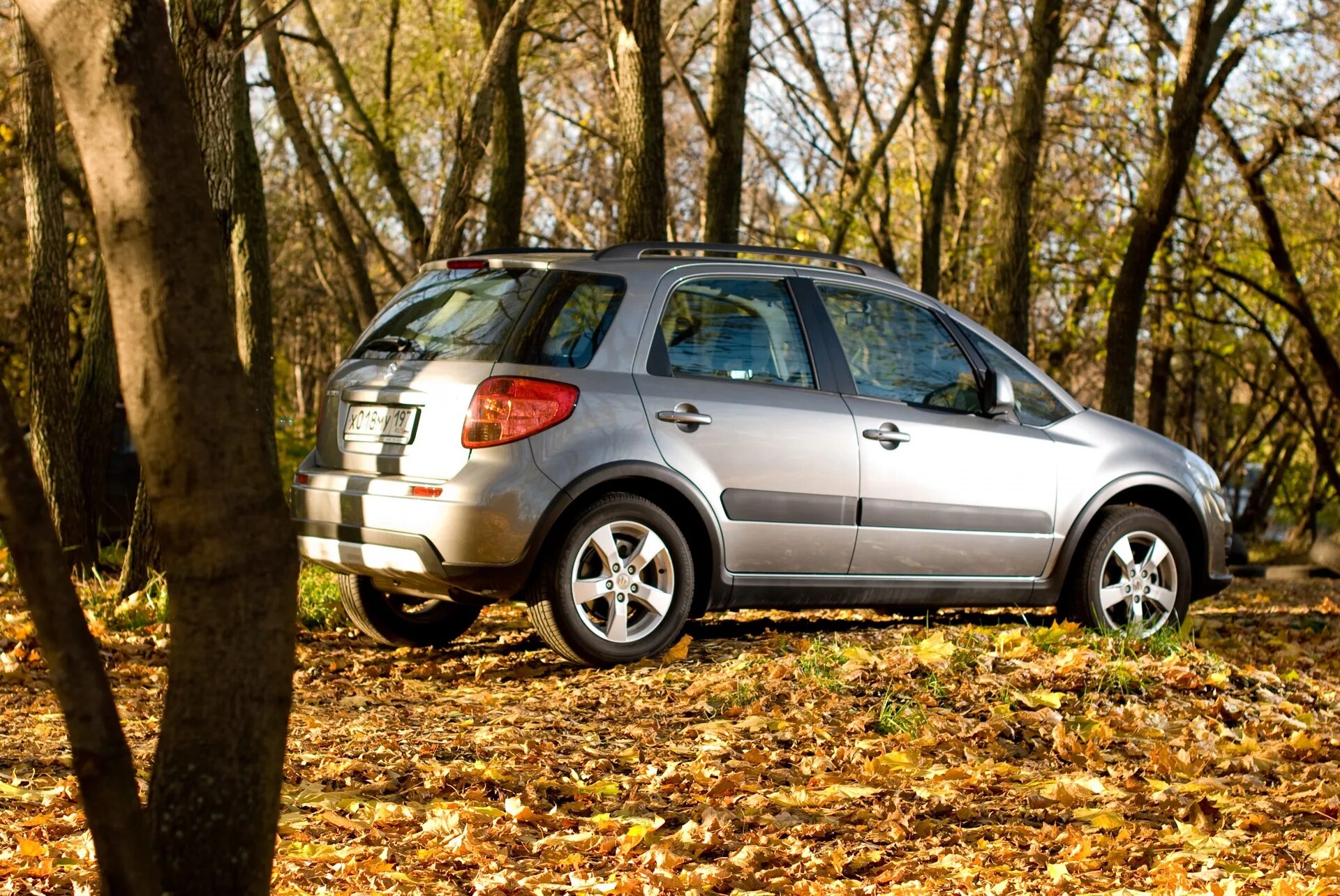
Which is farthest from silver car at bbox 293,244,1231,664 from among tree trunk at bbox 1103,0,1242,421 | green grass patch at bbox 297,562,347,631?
tree trunk at bbox 1103,0,1242,421

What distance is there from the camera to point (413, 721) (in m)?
5.66

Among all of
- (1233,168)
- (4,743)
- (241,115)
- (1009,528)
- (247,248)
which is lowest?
(4,743)

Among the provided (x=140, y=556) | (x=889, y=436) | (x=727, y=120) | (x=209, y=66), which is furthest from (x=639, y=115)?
(x=140, y=556)

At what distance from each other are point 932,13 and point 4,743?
14.0 meters

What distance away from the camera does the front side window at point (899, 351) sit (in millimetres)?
7199

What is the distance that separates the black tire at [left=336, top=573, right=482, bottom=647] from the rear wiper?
121 cm

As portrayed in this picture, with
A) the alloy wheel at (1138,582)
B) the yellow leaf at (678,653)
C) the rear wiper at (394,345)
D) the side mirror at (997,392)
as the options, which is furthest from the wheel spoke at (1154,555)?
the rear wiper at (394,345)

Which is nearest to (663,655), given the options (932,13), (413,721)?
(413,721)

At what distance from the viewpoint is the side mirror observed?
7289 mm

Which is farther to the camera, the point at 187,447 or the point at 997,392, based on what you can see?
the point at 997,392

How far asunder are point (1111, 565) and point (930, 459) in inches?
55.3

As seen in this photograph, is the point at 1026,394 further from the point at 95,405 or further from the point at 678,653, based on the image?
the point at 95,405

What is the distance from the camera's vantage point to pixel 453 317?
6.55 m

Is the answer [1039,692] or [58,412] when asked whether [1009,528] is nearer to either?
[1039,692]
